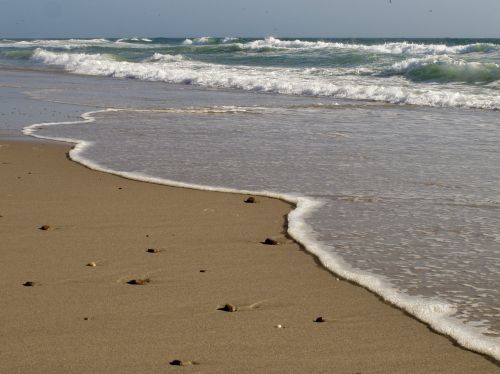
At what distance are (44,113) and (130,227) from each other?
8.01 metres

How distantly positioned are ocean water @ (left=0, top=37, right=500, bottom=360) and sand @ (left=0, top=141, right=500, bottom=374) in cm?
25

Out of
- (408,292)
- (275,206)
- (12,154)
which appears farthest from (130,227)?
(12,154)

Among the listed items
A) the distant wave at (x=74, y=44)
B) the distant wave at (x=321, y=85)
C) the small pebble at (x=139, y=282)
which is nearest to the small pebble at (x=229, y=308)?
the small pebble at (x=139, y=282)

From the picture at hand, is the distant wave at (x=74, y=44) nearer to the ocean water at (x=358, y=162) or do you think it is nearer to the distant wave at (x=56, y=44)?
the distant wave at (x=56, y=44)

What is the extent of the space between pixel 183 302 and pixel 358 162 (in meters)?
4.51

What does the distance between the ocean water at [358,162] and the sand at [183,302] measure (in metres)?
0.25

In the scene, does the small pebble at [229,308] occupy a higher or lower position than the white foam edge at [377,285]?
higher

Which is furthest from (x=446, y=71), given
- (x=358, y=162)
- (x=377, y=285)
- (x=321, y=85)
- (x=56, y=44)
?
(x=56, y=44)

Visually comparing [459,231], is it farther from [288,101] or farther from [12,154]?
[288,101]

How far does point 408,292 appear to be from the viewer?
155 inches

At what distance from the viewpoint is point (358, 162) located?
26.1 ft

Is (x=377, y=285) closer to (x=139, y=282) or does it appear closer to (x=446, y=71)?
(x=139, y=282)

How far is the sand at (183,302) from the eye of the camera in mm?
3059

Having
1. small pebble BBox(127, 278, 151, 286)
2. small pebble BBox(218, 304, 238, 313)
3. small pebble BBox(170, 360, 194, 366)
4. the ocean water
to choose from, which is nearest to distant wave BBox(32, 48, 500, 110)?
the ocean water
